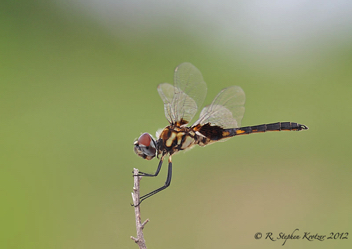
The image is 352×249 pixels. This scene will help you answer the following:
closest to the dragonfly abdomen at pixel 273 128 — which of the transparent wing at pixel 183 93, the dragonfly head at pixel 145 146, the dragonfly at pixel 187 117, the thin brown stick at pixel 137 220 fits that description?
the dragonfly at pixel 187 117

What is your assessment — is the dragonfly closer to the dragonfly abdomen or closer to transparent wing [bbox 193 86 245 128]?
transparent wing [bbox 193 86 245 128]

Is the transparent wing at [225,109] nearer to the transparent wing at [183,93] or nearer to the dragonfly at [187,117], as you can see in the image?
the dragonfly at [187,117]

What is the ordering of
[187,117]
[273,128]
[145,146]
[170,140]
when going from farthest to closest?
[273,128] → [187,117] → [170,140] → [145,146]

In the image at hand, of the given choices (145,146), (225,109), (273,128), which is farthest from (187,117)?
(273,128)

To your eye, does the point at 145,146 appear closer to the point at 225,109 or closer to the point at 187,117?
the point at 187,117

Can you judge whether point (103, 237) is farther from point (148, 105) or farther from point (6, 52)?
point (6, 52)

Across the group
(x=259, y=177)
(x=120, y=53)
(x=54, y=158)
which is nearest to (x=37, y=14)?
(x=120, y=53)
